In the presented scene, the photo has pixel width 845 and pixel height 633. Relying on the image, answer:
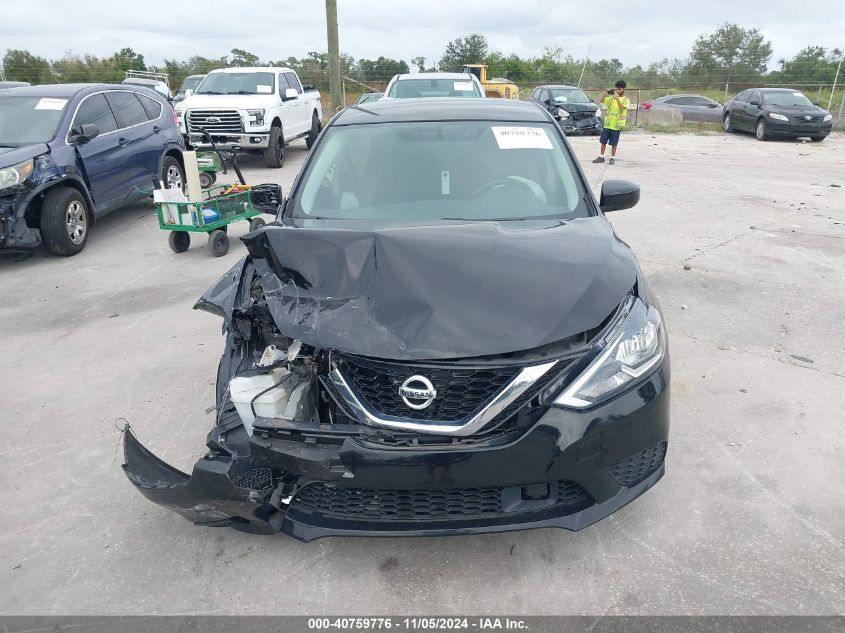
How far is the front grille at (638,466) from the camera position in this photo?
2.47 meters

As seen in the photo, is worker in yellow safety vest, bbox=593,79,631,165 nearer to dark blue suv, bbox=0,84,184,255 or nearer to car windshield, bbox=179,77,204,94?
dark blue suv, bbox=0,84,184,255

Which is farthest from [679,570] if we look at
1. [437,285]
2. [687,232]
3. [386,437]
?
[687,232]

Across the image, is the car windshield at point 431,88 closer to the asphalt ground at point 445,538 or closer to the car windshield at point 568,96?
the asphalt ground at point 445,538

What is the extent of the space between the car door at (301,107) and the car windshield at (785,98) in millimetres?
13108

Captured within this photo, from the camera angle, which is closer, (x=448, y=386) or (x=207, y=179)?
(x=448, y=386)

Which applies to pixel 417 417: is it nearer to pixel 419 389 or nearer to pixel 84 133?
pixel 419 389

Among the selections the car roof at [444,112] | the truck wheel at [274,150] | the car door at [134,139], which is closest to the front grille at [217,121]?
the truck wheel at [274,150]

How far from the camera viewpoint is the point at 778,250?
6.98 metres

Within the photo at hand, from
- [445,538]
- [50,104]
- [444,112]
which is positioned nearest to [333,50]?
[50,104]

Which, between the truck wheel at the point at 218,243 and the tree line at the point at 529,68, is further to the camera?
the tree line at the point at 529,68

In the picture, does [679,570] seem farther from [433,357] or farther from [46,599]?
[46,599]

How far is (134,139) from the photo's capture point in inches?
338

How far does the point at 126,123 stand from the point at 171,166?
1.00 metres

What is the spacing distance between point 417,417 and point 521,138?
2.16 m
